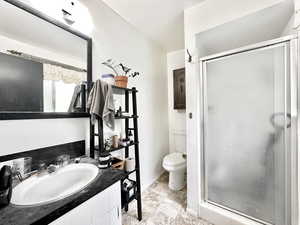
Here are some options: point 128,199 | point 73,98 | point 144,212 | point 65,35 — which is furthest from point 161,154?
point 65,35

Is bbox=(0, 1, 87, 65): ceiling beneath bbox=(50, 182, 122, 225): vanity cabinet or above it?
above

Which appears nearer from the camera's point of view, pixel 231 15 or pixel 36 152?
pixel 36 152

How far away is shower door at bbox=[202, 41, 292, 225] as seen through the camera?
44.7 inches

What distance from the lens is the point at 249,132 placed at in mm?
1290

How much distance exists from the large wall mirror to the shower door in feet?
4.35

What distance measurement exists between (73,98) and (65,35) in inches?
21.7

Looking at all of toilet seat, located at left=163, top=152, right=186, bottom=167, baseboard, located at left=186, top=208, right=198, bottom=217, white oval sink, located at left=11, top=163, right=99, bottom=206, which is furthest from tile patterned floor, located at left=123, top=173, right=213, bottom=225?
white oval sink, located at left=11, top=163, right=99, bottom=206

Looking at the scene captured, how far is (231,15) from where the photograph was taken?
1.36m

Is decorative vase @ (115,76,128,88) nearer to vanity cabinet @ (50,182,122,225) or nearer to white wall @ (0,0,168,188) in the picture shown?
white wall @ (0,0,168,188)

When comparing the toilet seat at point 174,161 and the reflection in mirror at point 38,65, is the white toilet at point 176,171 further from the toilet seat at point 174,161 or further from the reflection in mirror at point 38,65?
the reflection in mirror at point 38,65

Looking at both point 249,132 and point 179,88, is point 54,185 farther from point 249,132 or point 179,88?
point 179,88

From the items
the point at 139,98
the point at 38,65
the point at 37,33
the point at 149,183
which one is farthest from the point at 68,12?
the point at 149,183

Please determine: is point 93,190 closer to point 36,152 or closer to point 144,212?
point 36,152

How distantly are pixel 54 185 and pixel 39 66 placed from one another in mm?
845
